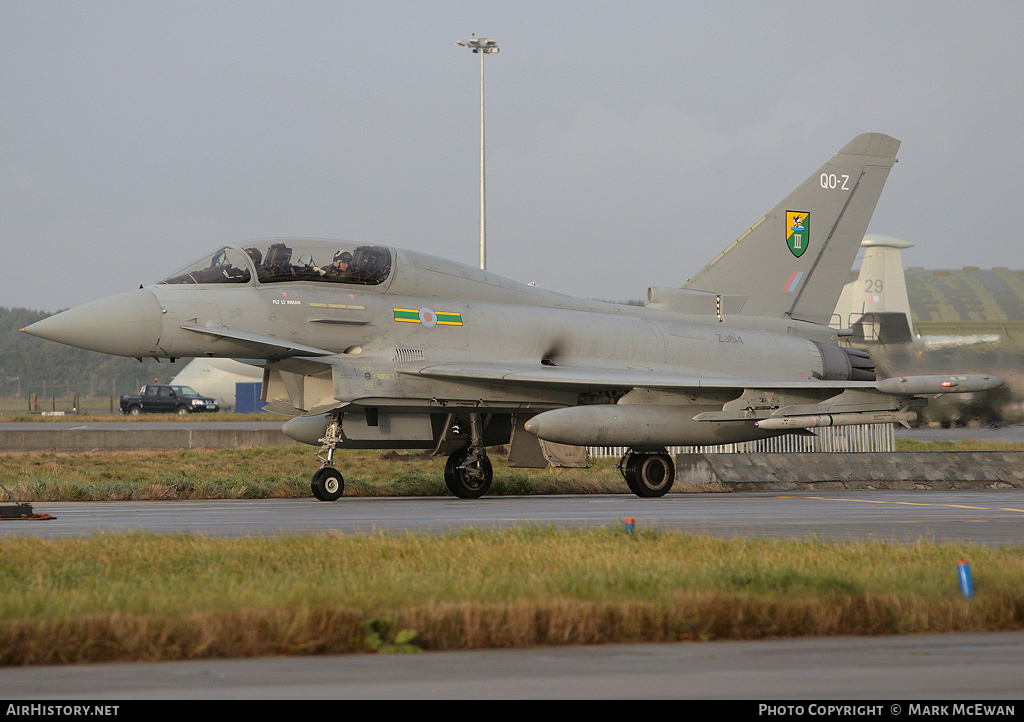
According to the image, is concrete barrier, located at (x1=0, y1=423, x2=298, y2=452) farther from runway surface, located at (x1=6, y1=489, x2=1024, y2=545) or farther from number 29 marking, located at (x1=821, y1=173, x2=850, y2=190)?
number 29 marking, located at (x1=821, y1=173, x2=850, y2=190)

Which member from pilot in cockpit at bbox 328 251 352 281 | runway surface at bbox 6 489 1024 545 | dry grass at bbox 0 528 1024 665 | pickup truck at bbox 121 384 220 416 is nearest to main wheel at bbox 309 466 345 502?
runway surface at bbox 6 489 1024 545

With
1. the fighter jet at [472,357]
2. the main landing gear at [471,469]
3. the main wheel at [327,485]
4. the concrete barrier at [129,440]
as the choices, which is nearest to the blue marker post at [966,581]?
the fighter jet at [472,357]

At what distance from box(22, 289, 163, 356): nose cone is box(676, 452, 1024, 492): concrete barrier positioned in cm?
924

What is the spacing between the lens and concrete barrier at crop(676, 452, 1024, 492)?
18.7 meters

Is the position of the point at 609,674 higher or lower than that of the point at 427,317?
lower

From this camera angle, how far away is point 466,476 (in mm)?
Answer: 16328

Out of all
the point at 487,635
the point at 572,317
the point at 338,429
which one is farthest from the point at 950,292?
the point at 487,635

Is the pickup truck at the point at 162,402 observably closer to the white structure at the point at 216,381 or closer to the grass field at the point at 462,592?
the white structure at the point at 216,381

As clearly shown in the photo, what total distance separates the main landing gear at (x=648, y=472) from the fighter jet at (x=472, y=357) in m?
0.03

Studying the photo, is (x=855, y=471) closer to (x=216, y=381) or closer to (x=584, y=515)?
(x=584, y=515)

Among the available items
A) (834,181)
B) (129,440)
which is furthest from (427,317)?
(129,440)

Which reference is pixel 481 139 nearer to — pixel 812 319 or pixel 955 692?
pixel 812 319

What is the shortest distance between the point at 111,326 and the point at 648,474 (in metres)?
8.01

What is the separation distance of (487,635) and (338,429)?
10506mm
